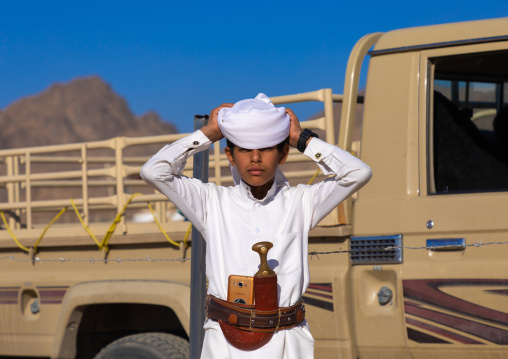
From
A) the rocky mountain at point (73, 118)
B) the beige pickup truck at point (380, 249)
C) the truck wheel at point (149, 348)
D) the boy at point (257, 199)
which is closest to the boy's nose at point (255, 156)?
the boy at point (257, 199)

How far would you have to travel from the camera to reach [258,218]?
2.91m

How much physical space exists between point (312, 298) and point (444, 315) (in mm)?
656

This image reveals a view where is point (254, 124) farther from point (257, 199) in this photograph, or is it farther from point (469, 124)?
point (469, 124)

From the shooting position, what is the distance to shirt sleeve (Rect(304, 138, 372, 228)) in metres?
2.85

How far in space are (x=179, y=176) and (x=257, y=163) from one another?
333mm

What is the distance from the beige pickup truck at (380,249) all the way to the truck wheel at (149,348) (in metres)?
0.01

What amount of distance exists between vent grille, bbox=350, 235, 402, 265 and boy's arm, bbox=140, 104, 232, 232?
3.70 ft

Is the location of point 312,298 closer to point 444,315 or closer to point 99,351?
point 444,315

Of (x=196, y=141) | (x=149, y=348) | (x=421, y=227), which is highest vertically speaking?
(x=196, y=141)

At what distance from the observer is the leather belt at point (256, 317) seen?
9.09 ft

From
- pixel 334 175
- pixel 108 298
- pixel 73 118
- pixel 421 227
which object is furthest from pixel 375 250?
pixel 73 118

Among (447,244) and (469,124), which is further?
(469,124)

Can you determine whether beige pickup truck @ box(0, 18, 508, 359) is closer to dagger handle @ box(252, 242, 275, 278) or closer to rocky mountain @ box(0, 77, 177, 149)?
dagger handle @ box(252, 242, 275, 278)

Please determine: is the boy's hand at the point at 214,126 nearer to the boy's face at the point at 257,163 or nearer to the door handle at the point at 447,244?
the boy's face at the point at 257,163
